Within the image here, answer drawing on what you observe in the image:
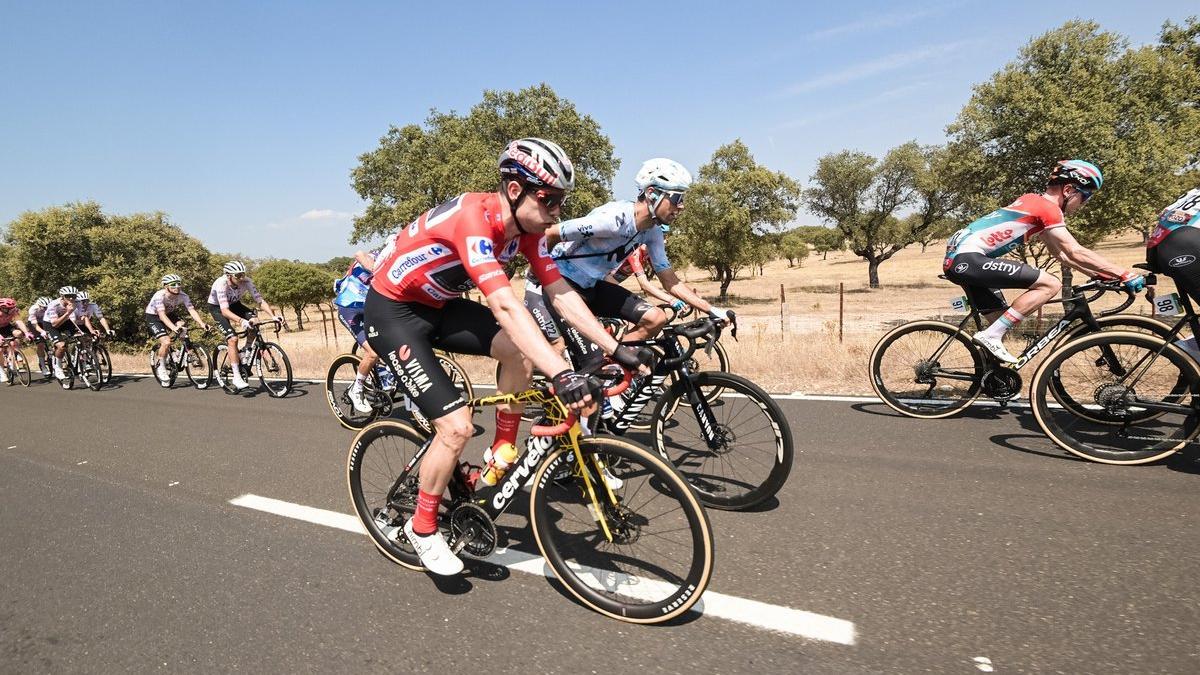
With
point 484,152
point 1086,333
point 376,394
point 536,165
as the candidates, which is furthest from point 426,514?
point 484,152

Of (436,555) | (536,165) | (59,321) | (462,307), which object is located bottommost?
(436,555)

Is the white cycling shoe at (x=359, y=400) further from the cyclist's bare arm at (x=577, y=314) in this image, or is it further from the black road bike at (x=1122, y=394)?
the black road bike at (x=1122, y=394)

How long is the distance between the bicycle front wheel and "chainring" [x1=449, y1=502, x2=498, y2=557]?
1.04ft

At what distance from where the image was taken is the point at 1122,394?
4.15m

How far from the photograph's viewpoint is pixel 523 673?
2.25m

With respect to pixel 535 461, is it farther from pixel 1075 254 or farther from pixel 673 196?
pixel 1075 254

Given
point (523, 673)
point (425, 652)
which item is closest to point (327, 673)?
point (425, 652)

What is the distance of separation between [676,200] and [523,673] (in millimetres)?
3051

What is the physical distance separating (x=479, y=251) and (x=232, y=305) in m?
8.17

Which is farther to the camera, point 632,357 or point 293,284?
point 293,284

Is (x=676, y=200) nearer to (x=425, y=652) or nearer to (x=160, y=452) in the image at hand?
(x=425, y=652)

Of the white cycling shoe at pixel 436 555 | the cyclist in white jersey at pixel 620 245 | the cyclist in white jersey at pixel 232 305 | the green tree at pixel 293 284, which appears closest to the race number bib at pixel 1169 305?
the cyclist in white jersey at pixel 620 245

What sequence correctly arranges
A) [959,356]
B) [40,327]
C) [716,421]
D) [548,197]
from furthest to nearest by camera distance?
[40,327] < [959,356] < [716,421] < [548,197]

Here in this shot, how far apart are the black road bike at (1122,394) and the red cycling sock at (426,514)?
4.15m
